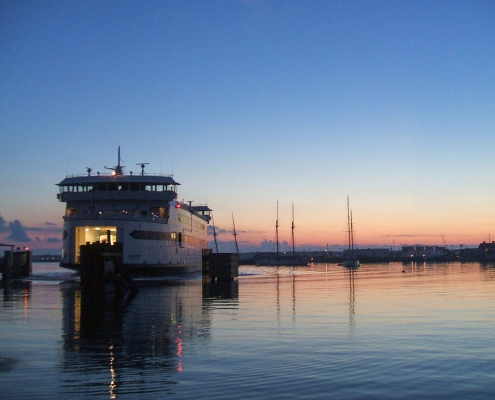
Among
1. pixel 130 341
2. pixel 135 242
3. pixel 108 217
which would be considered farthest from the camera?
pixel 135 242

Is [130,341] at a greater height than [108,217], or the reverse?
[108,217]

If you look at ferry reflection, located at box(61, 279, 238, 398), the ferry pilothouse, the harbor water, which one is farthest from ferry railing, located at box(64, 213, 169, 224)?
the harbor water

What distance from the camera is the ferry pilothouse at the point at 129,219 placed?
4119cm

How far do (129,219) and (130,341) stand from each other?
29.8 m

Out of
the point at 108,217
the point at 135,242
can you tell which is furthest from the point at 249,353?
the point at 135,242

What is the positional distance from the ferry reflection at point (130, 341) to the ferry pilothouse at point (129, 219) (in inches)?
799

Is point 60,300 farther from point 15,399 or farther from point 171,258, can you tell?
point 171,258

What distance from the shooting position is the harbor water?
8.09 metres

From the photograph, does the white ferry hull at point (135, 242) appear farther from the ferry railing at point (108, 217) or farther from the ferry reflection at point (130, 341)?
the ferry reflection at point (130, 341)

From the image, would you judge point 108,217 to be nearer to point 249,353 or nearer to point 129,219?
point 129,219

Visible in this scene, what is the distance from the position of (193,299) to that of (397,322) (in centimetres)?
1044

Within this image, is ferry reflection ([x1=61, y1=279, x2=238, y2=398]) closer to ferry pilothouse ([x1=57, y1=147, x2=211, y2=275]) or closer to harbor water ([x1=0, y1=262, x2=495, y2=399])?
harbor water ([x1=0, y1=262, x2=495, y2=399])

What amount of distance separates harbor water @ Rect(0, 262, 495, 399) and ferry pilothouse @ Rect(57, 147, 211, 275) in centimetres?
2205

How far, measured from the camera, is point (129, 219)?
1631 inches
